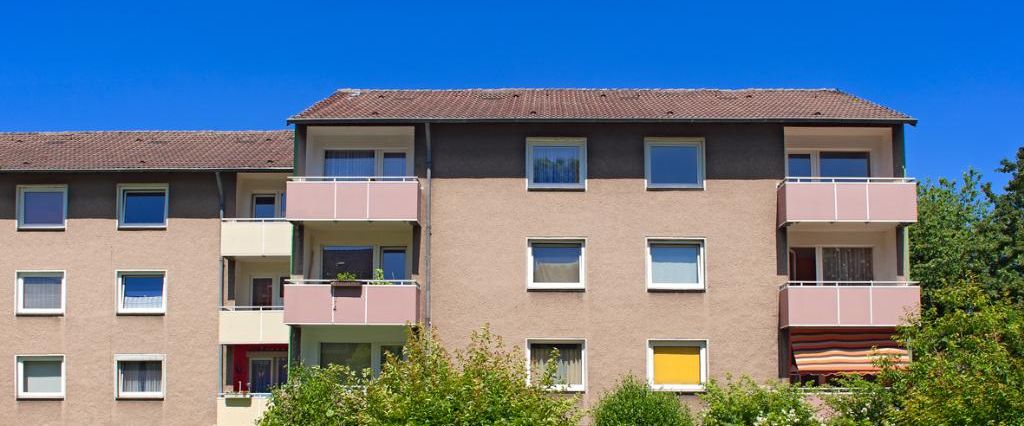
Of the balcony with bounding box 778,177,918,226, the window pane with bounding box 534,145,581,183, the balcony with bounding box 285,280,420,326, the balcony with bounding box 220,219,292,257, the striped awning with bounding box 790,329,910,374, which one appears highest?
the window pane with bounding box 534,145,581,183

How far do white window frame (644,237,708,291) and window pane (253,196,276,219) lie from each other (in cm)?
1043

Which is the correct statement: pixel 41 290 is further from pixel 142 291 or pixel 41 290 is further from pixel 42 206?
pixel 142 291

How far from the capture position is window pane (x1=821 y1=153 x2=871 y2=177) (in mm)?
27234

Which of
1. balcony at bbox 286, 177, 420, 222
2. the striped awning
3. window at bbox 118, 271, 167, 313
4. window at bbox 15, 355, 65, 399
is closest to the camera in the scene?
the striped awning

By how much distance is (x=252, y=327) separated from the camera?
29.2 m

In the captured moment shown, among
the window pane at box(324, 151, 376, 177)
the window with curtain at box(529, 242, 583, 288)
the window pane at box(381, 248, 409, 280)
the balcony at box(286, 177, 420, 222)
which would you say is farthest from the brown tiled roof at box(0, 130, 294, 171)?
the window with curtain at box(529, 242, 583, 288)

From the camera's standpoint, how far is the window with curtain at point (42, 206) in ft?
97.7

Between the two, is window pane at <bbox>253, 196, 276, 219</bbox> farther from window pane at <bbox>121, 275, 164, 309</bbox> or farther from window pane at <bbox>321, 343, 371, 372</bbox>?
window pane at <bbox>321, 343, 371, 372</bbox>

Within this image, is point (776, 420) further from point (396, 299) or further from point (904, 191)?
point (396, 299)

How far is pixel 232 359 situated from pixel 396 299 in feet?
23.1

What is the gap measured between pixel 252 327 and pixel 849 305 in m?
14.3

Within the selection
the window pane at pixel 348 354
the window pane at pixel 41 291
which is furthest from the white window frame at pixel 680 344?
the window pane at pixel 41 291

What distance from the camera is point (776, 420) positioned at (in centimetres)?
2194

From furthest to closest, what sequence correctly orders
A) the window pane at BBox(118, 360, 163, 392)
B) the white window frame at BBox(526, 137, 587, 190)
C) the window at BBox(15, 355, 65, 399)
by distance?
1. the window pane at BBox(118, 360, 163, 392)
2. the window at BBox(15, 355, 65, 399)
3. the white window frame at BBox(526, 137, 587, 190)
